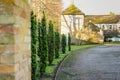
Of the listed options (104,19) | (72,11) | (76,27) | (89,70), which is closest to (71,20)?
(72,11)

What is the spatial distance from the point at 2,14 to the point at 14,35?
0.83 ft

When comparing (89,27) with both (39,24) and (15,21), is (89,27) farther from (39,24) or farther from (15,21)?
(15,21)

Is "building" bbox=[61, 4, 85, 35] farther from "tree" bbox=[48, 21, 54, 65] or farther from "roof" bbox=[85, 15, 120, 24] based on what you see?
"tree" bbox=[48, 21, 54, 65]

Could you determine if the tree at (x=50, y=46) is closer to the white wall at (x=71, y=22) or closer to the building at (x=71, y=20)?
the building at (x=71, y=20)

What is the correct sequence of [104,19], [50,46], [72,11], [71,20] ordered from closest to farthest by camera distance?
[50,46] < [71,20] < [72,11] < [104,19]

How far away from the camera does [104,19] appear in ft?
303

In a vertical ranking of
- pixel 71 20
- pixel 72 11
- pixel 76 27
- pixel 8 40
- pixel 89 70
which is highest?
pixel 72 11

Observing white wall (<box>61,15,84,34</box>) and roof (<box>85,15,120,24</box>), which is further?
roof (<box>85,15,120,24</box>)

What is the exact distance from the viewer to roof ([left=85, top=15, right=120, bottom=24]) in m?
89.7

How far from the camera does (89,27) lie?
65.4 meters

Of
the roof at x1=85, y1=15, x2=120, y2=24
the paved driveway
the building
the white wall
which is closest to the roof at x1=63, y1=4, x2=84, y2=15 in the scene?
the building

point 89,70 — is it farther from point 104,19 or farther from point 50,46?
point 104,19

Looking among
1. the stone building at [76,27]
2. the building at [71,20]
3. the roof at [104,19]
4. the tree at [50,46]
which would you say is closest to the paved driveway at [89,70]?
the tree at [50,46]

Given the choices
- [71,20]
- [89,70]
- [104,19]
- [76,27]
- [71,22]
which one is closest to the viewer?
[89,70]
